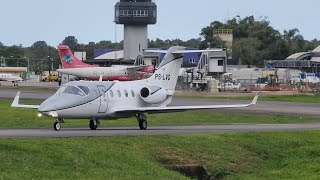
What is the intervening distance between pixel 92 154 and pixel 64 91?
10577mm

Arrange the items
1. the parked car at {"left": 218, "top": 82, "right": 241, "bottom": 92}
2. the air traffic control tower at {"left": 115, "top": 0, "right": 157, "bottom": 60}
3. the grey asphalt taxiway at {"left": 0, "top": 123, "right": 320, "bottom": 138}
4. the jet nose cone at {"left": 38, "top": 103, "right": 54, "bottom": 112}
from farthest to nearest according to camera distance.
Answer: the air traffic control tower at {"left": 115, "top": 0, "right": 157, "bottom": 60}, the parked car at {"left": 218, "top": 82, "right": 241, "bottom": 92}, the jet nose cone at {"left": 38, "top": 103, "right": 54, "bottom": 112}, the grey asphalt taxiway at {"left": 0, "top": 123, "right": 320, "bottom": 138}

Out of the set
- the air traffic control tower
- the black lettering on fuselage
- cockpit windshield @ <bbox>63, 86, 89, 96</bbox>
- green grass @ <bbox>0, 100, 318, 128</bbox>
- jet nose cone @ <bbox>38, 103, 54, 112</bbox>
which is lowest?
green grass @ <bbox>0, 100, 318, 128</bbox>

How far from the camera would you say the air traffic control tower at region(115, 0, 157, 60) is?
561ft

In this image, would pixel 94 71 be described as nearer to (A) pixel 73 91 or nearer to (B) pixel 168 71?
(B) pixel 168 71

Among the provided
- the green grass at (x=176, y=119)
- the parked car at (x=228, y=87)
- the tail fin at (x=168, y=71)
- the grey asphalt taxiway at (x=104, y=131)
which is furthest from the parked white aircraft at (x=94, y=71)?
the grey asphalt taxiway at (x=104, y=131)

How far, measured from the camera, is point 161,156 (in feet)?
91.7

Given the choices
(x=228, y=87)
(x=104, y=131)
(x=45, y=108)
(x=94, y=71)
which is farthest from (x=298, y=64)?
(x=45, y=108)

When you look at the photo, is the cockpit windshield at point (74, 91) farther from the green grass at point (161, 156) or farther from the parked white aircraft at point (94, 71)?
the parked white aircraft at point (94, 71)

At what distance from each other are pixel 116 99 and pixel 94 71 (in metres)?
66.8

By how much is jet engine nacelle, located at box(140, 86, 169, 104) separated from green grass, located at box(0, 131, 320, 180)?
655cm

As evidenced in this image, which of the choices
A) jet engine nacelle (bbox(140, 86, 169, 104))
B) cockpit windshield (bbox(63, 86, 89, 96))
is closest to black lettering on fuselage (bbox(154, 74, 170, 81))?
jet engine nacelle (bbox(140, 86, 169, 104))

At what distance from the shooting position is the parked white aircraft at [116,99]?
114 feet

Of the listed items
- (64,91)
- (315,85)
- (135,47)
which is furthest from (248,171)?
(135,47)

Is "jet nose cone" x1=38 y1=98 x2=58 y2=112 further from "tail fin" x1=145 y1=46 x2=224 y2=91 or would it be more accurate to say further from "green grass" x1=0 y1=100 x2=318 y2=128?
"green grass" x1=0 y1=100 x2=318 y2=128
